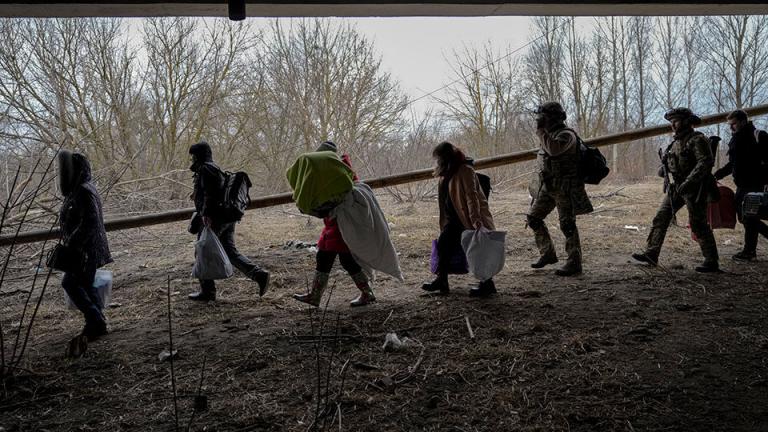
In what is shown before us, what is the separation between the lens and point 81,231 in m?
4.39

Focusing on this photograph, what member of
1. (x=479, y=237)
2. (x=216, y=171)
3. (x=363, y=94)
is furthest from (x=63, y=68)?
(x=479, y=237)

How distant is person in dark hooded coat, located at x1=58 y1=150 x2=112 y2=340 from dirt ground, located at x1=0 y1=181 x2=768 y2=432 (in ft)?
1.32

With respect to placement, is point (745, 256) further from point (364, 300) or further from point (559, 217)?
point (364, 300)

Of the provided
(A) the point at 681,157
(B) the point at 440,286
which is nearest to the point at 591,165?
(A) the point at 681,157

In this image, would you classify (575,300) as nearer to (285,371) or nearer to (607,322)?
(607,322)

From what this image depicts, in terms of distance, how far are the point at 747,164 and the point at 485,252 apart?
3.94 metres

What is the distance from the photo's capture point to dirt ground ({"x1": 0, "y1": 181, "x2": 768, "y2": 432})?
2.88 m

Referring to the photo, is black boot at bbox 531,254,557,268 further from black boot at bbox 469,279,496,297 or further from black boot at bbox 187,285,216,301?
black boot at bbox 187,285,216,301

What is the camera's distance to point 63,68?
33.1 ft

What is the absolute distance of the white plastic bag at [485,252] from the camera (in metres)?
4.98

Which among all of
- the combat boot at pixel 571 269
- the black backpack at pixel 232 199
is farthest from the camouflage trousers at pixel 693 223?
the black backpack at pixel 232 199

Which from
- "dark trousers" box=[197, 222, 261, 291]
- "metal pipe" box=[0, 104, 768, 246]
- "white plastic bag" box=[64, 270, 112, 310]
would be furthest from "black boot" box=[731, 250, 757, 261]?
"white plastic bag" box=[64, 270, 112, 310]

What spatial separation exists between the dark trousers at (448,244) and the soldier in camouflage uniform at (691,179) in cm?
255

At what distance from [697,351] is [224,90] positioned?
1100 cm
